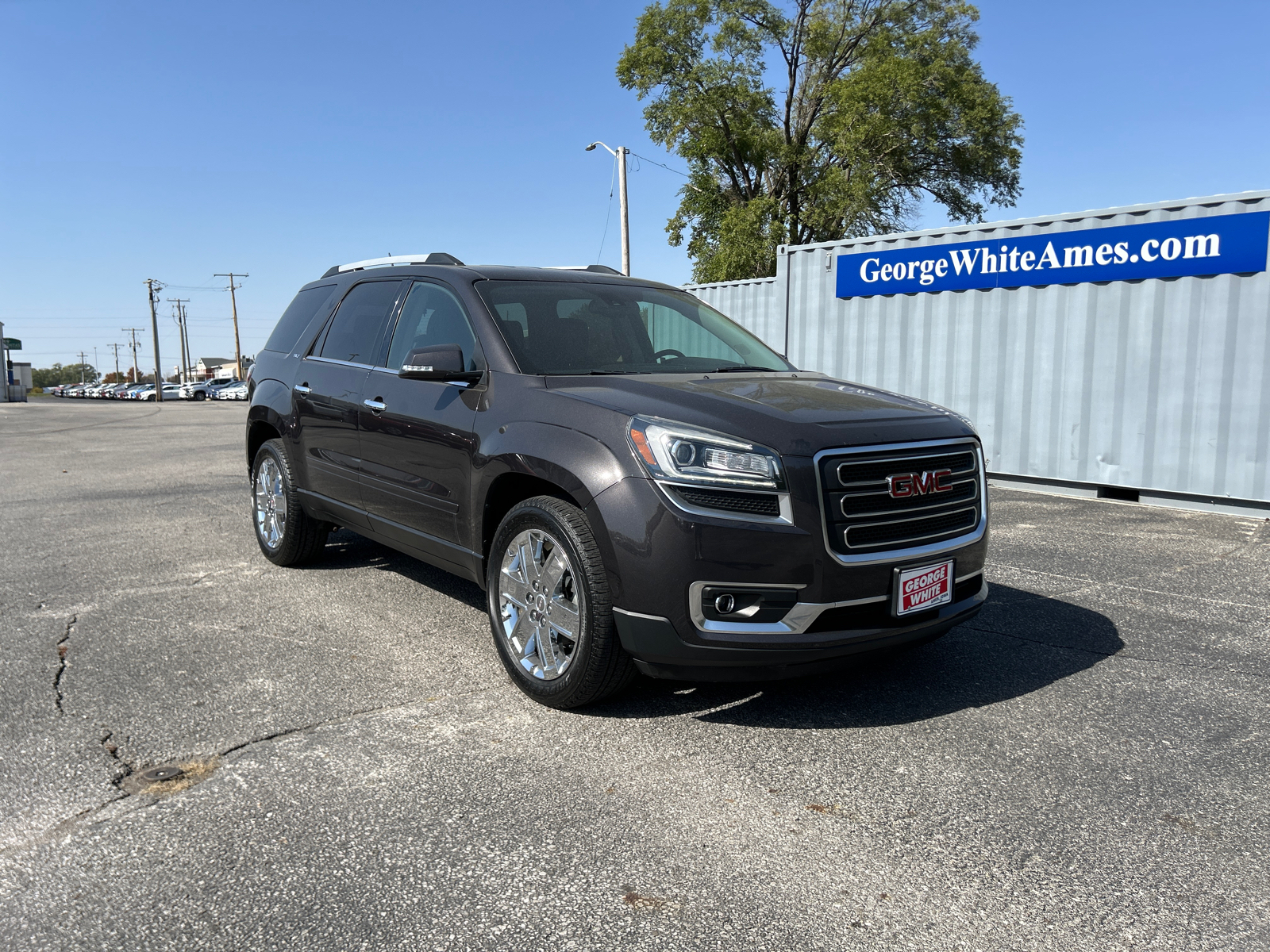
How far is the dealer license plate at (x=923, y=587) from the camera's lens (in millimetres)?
3379

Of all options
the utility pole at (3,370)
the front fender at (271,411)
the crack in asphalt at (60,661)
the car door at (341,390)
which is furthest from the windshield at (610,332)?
the utility pole at (3,370)

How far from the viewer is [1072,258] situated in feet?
32.1

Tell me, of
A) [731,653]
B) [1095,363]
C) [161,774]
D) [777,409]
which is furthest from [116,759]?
[1095,363]

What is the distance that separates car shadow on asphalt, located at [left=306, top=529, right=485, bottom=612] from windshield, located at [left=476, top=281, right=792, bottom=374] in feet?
5.50

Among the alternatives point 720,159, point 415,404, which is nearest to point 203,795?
point 415,404

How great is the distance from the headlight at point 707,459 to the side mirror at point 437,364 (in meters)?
1.07

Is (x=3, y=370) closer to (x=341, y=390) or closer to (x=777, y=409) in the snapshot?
(x=341, y=390)

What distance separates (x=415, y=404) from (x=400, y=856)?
240 cm

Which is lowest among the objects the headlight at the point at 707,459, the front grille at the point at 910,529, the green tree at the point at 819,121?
the front grille at the point at 910,529

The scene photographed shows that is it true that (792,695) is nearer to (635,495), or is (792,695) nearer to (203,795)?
(635,495)

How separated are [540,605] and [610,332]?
1483 mm

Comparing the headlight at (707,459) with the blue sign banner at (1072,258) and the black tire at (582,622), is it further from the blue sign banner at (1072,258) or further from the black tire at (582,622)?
the blue sign banner at (1072,258)

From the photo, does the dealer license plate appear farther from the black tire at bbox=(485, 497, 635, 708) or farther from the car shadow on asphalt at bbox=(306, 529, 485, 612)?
the car shadow on asphalt at bbox=(306, 529, 485, 612)

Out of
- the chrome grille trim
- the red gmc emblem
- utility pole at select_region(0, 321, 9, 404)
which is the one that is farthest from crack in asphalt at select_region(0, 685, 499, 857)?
utility pole at select_region(0, 321, 9, 404)
